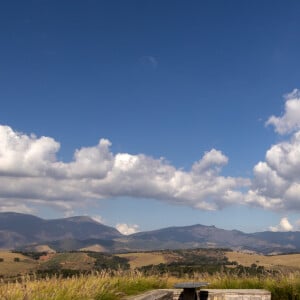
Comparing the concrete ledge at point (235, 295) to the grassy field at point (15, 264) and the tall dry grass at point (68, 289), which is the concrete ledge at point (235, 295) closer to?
the tall dry grass at point (68, 289)

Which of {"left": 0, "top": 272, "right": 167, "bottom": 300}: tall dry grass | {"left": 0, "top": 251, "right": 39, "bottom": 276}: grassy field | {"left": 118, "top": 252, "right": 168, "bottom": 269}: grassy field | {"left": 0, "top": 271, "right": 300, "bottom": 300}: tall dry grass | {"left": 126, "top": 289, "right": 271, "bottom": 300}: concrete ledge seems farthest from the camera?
{"left": 118, "top": 252, "right": 168, "bottom": 269}: grassy field

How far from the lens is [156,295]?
1209 cm

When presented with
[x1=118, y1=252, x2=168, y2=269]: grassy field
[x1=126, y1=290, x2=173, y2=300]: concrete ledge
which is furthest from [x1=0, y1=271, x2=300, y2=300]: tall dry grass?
[x1=118, y1=252, x2=168, y2=269]: grassy field

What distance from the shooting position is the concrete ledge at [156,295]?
10898 millimetres

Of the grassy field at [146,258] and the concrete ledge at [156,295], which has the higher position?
the concrete ledge at [156,295]

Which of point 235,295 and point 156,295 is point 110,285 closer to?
point 156,295

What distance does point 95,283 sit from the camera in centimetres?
1052

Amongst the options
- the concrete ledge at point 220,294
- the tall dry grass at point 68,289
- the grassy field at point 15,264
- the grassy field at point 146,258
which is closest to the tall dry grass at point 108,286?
the tall dry grass at point 68,289

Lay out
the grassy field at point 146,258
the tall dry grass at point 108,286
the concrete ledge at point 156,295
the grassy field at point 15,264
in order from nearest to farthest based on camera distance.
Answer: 1. the tall dry grass at point 108,286
2. the concrete ledge at point 156,295
3. the grassy field at point 15,264
4. the grassy field at point 146,258

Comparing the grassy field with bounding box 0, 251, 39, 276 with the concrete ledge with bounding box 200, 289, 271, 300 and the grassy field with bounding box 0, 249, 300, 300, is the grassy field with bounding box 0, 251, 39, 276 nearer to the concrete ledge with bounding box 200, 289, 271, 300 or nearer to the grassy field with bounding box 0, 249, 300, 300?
the grassy field with bounding box 0, 249, 300, 300

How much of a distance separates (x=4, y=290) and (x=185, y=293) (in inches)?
273

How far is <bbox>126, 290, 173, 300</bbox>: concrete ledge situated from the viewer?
429 inches

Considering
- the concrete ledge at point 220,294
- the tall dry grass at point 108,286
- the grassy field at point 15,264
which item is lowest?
the grassy field at point 15,264

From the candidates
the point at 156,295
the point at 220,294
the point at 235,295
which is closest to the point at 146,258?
the point at 220,294
